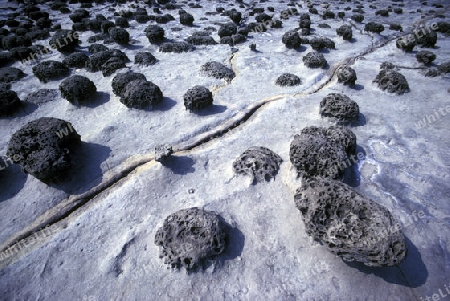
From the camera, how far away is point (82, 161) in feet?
18.4

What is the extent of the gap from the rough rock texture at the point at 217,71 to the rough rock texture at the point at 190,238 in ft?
19.5

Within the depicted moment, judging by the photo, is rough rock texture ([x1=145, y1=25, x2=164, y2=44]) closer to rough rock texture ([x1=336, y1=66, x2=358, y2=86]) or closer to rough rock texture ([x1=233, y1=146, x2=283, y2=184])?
rough rock texture ([x1=336, y1=66, x2=358, y2=86])

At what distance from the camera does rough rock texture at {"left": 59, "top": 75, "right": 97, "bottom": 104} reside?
289 inches

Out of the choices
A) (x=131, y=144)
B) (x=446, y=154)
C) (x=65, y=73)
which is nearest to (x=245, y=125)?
(x=131, y=144)

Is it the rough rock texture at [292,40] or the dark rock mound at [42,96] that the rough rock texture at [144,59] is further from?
the rough rock texture at [292,40]

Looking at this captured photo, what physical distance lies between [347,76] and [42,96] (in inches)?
397

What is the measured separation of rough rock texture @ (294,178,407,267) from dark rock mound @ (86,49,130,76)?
845 cm

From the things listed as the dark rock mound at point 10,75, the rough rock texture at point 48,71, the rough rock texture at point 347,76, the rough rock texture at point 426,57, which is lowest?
the dark rock mound at point 10,75

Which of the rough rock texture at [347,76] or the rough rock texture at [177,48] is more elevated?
the rough rock texture at [347,76]

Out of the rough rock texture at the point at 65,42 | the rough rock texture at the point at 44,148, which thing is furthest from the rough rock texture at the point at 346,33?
the rough rock texture at the point at 65,42

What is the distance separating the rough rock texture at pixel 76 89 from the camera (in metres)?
7.33

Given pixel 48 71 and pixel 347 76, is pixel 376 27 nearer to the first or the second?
pixel 347 76

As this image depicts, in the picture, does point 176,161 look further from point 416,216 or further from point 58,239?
point 416,216

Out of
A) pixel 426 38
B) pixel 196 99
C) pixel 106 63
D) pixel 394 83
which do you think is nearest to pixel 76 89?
pixel 106 63
